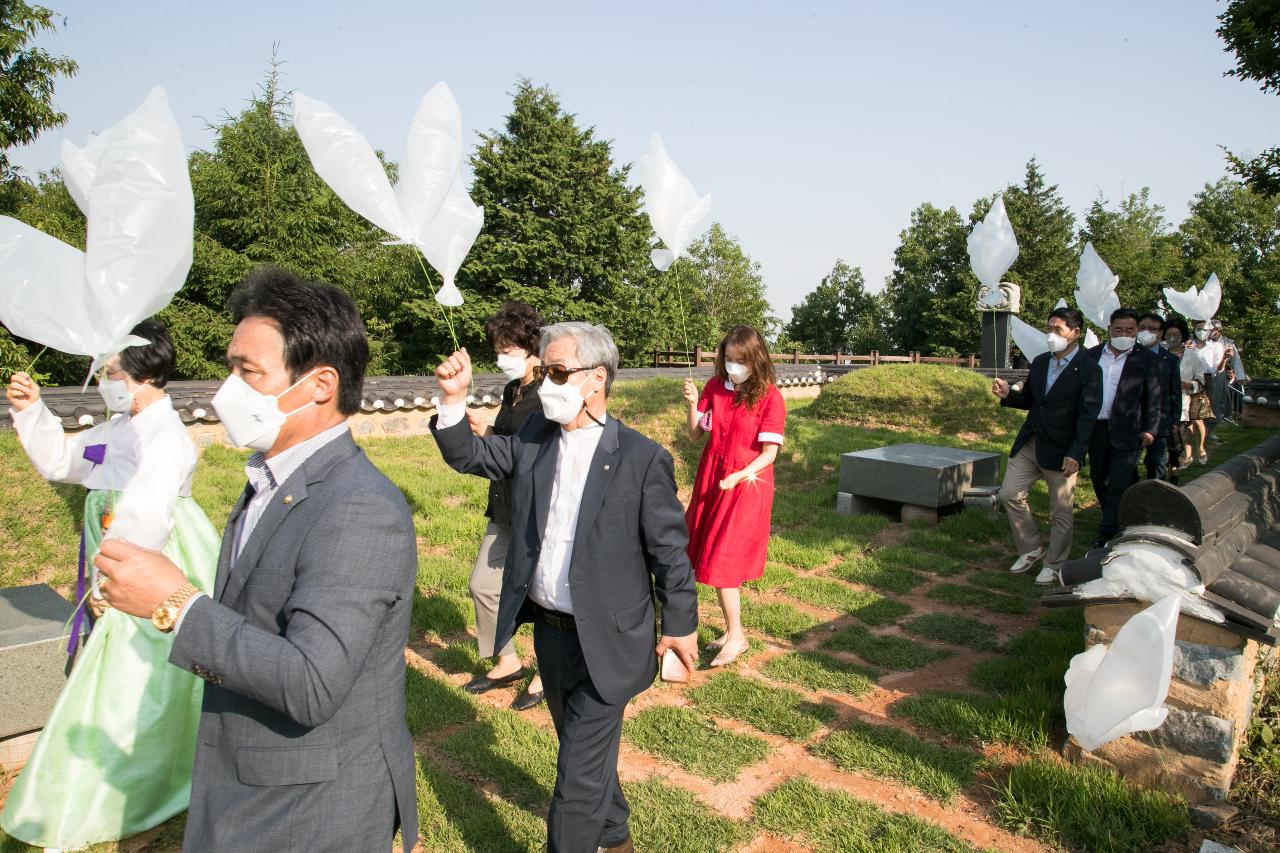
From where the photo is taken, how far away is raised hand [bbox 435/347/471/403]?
104 inches

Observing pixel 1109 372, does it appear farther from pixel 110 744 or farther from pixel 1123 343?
pixel 110 744

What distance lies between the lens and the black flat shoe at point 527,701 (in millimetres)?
4102

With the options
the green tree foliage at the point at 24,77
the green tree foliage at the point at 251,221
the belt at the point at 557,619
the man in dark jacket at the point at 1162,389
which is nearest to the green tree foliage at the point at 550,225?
the green tree foliage at the point at 251,221

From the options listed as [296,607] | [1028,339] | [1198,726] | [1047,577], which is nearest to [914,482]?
[1028,339]

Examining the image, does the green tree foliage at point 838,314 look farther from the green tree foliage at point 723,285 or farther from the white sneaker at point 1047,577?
the white sneaker at point 1047,577

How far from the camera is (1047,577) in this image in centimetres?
610

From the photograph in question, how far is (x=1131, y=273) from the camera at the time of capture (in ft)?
133

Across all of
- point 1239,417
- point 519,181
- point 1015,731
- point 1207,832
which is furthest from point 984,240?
point 519,181

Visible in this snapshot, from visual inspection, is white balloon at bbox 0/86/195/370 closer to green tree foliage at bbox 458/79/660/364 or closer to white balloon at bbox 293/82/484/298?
white balloon at bbox 293/82/484/298

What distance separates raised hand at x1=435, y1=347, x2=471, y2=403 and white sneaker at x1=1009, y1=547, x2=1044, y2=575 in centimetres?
547

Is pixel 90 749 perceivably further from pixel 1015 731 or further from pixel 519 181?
pixel 519 181

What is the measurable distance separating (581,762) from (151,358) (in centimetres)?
225

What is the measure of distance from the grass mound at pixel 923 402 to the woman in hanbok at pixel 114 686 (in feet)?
43.0

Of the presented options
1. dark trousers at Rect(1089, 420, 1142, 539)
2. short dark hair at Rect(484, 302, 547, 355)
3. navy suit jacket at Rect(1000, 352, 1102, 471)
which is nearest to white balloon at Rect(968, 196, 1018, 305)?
navy suit jacket at Rect(1000, 352, 1102, 471)
